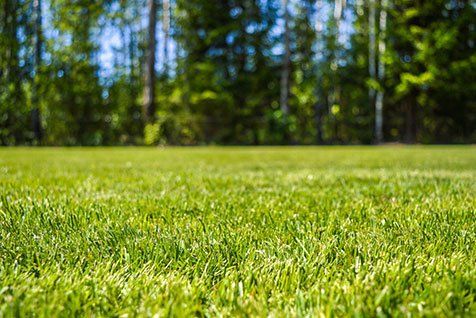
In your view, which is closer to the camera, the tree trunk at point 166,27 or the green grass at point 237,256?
the green grass at point 237,256

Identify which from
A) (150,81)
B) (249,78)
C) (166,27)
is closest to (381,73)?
(249,78)

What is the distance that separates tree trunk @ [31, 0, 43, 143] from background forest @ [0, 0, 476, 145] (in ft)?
0.17

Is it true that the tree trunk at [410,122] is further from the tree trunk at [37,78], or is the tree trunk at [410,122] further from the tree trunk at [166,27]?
the tree trunk at [37,78]

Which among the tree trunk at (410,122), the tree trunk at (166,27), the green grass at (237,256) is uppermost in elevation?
the tree trunk at (166,27)

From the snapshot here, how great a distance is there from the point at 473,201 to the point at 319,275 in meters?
2.04

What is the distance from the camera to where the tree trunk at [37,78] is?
20.0m

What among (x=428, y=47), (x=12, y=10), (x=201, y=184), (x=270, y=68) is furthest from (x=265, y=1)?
(x=201, y=184)

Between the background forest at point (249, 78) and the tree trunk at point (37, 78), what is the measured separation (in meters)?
0.05

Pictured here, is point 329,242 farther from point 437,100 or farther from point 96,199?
point 437,100

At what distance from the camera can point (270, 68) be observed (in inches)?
1016

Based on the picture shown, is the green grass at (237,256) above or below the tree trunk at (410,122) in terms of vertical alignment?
below

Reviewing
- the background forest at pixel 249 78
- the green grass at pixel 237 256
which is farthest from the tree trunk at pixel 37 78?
the green grass at pixel 237 256

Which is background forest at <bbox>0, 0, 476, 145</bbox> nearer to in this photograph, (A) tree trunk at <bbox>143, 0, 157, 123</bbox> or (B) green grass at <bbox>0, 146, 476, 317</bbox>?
(A) tree trunk at <bbox>143, 0, 157, 123</bbox>

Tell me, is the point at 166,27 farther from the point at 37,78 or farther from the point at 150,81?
the point at 37,78
